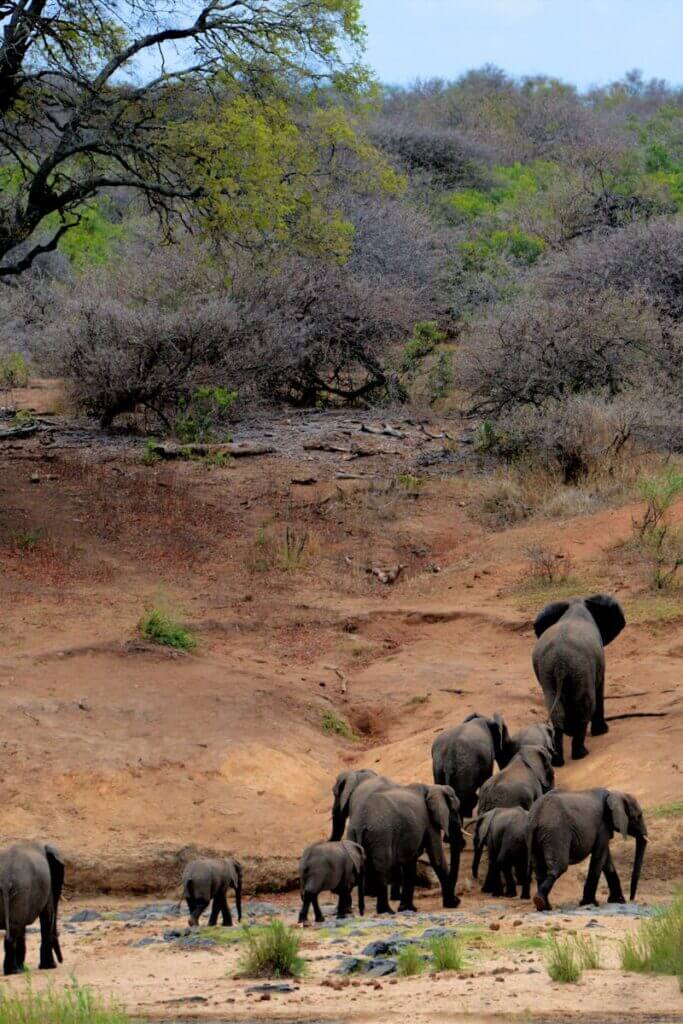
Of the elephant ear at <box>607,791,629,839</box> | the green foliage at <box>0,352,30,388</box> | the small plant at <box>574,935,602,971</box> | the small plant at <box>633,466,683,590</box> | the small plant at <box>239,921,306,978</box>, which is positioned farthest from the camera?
the green foliage at <box>0,352,30,388</box>

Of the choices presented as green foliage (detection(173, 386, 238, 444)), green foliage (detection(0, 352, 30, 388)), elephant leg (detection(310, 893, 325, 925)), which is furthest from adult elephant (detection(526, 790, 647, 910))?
green foliage (detection(0, 352, 30, 388))

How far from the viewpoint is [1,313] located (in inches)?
1185

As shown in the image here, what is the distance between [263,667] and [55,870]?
6.43 metres

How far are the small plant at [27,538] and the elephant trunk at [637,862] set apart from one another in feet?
34.7

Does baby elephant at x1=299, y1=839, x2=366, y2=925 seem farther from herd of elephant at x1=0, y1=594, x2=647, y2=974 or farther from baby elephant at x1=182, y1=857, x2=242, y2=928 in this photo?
baby elephant at x1=182, y1=857, x2=242, y2=928

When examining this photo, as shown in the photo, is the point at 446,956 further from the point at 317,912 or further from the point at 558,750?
the point at 558,750

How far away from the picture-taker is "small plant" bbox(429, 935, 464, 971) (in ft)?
24.9

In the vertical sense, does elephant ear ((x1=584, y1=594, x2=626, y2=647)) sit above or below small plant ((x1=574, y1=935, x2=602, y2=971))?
above

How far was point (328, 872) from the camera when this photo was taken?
9.57 m

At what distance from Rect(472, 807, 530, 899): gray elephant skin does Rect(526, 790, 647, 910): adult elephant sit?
0.35m

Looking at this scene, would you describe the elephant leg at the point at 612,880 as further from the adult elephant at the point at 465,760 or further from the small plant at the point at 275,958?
the small plant at the point at 275,958

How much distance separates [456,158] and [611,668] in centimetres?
3309

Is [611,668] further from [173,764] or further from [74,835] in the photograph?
[74,835]

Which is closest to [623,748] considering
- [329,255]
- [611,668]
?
[611,668]
